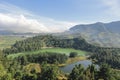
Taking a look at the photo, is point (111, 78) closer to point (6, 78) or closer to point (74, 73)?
point (74, 73)

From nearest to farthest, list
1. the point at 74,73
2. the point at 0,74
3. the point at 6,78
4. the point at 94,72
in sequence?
the point at 6,78, the point at 0,74, the point at 74,73, the point at 94,72

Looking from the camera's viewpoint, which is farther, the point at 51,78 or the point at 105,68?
the point at 105,68

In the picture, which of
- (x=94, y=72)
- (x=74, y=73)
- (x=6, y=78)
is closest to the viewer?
(x=6, y=78)

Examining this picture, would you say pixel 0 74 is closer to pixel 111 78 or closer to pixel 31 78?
Answer: pixel 31 78

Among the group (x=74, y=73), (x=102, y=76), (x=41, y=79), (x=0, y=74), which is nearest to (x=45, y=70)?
(x=41, y=79)

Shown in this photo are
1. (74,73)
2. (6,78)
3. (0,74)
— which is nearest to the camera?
(6,78)

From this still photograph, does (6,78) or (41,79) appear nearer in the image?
(6,78)

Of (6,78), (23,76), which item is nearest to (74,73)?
(23,76)

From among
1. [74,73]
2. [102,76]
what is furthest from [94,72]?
[74,73]

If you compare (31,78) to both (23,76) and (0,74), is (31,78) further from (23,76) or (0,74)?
(0,74)
